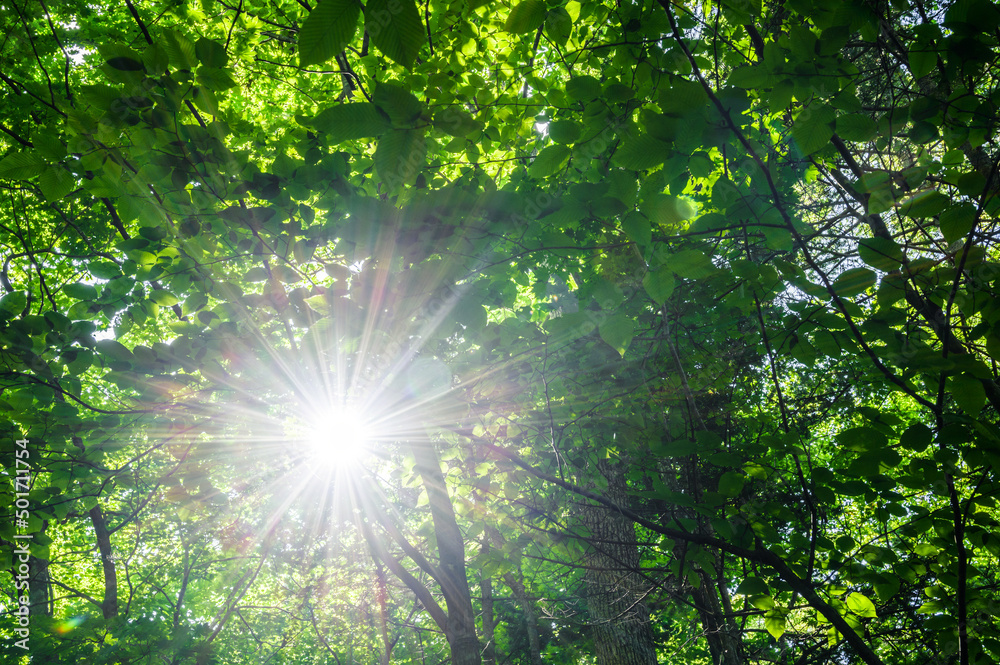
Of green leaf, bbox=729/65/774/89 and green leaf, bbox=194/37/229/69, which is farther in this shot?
green leaf, bbox=194/37/229/69

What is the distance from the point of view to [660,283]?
1.50m

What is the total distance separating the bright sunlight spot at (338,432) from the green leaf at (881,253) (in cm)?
273

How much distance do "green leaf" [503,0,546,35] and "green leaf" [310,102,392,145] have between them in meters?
0.64

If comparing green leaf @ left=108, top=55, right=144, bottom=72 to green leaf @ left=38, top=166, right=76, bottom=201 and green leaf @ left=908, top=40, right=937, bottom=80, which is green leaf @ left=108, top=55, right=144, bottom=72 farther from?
green leaf @ left=908, top=40, right=937, bottom=80

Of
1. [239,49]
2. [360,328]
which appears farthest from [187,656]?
[239,49]

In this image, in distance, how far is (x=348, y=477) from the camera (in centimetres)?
484

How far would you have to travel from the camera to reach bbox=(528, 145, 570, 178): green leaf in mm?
1609

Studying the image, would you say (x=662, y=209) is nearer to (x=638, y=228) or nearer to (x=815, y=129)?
(x=638, y=228)

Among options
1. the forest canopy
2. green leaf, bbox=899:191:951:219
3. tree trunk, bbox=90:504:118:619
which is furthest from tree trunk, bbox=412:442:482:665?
tree trunk, bbox=90:504:118:619

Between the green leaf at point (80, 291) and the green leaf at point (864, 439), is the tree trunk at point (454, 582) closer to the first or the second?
the green leaf at point (80, 291)

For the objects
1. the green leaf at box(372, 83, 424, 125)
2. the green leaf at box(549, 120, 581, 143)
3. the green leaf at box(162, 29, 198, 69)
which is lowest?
the green leaf at box(372, 83, 424, 125)

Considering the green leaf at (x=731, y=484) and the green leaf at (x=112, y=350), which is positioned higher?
the green leaf at (x=112, y=350)

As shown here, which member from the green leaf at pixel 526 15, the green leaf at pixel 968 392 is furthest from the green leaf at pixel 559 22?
the green leaf at pixel 968 392

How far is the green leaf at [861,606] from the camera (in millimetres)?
2037
